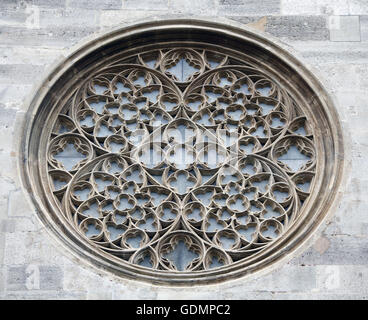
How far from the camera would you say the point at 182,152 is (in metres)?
19.4

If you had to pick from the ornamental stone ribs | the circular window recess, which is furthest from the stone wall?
the ornamental stone ribs

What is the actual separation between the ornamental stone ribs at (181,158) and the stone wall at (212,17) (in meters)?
0.68

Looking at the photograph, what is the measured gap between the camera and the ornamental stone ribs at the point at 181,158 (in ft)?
60.5

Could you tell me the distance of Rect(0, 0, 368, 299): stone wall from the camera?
17469mm

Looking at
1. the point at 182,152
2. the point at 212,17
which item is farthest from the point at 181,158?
the point at 212,17

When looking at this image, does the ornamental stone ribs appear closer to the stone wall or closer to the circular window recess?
the circular window recess

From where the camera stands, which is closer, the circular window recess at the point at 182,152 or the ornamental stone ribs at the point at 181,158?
the circular window recess at the point at 182,152

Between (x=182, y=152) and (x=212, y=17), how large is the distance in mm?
2351

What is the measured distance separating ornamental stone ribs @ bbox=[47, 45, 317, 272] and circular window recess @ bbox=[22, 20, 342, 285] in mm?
21

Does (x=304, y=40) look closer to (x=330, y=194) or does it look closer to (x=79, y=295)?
(x=330, y=194)

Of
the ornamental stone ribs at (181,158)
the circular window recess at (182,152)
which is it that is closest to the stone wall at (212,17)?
the circular window recess at (182,152)

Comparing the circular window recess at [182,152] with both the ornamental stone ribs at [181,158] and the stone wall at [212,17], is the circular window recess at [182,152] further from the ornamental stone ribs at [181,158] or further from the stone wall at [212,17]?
the stone wall at [212,17]

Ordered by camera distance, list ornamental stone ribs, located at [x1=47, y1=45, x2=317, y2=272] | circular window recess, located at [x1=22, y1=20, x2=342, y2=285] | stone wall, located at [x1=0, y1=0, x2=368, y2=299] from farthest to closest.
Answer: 1. ornamental stone ribs, located at [x1=47, y1=45, x2=317, y2=272]
2. circular window recess, located at [x1=22, y1=20, x2=342, y2=285]
3. stone wall, located at [x1=0, y1=0, x2=368, y2=299]

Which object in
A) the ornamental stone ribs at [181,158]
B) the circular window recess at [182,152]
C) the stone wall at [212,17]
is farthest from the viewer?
the ornamental stone ribs at [181,158]
